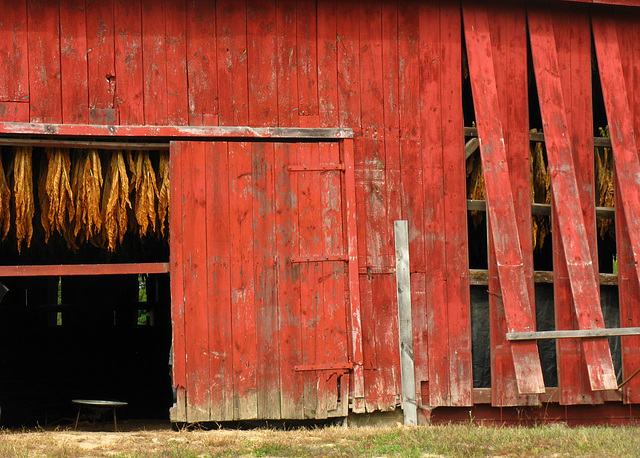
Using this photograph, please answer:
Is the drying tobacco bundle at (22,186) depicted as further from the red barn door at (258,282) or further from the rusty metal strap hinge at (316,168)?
the rusty metal strap hinge at (316,168)

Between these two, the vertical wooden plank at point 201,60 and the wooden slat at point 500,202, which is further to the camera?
the vertical wooden plank at point 201,60

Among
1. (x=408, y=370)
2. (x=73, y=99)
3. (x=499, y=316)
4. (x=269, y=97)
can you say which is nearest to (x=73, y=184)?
(x=73, y=99)

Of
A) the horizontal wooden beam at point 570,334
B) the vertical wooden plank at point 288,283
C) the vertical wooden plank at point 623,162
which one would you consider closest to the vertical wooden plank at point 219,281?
the vertical wooden plank at point 288,283

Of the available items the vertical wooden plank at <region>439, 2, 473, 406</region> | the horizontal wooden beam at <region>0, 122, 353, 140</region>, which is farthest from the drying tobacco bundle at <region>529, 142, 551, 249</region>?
the horizontal wooden beam at <region>0, 122, 353, 140</region>

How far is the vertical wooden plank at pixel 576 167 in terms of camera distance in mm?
7230

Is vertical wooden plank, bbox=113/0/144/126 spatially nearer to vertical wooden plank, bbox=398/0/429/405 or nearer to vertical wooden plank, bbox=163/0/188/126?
vertical wooden plank, bbox=163/0/188/126

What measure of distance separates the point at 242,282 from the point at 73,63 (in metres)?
2.62

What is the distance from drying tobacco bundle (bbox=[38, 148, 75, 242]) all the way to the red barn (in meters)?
0.03

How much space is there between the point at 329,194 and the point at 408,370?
6.22 feet

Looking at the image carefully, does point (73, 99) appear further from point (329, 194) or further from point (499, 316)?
point (499, 316)

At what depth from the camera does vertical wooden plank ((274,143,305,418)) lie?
22.7 ft

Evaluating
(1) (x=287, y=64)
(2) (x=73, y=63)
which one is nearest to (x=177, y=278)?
(2) (x=73, y=63)

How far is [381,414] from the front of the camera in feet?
23.3

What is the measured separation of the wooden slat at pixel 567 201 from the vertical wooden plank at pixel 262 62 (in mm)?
2714
